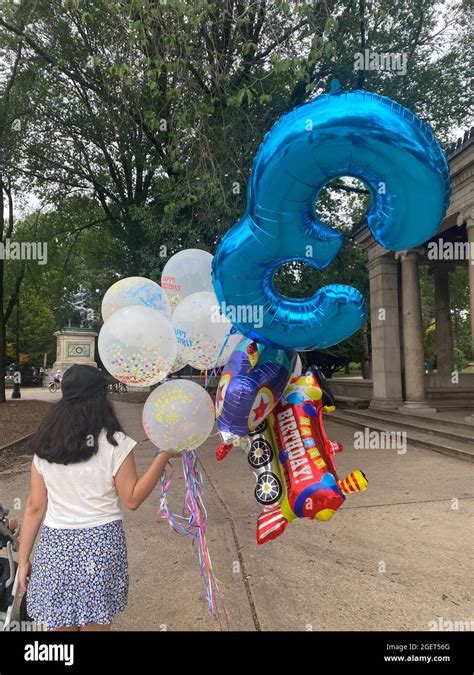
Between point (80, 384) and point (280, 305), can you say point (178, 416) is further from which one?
point (280, 305)

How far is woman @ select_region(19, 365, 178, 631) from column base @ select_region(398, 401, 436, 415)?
1149 cm

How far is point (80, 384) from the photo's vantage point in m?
2.16

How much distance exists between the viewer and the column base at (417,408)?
12592mm

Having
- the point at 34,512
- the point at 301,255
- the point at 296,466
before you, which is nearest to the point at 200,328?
the point at 301,255

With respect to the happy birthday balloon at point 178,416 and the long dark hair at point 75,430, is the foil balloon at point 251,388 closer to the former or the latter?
the happy birthday balloon at point 178,416

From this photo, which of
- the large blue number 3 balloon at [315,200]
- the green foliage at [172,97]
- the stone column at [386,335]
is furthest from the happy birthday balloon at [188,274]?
the stone column at [386,335]

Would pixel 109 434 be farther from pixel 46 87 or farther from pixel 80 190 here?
pixel 80 190

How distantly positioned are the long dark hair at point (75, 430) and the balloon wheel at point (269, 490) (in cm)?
94

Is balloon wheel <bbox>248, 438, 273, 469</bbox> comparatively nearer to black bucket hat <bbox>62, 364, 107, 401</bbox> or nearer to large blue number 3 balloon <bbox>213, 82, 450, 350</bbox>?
large blue number 3 balloon <bbox>213, 82, 450, 350</bbox>

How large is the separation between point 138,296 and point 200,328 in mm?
461

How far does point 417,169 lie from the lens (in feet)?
6.59

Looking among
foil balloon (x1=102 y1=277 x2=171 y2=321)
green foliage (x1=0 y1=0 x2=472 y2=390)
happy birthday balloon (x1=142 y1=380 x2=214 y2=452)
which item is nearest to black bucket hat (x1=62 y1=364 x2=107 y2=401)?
happy birthday balloon (x1=142 y1=380 x2=214 y2=452)
